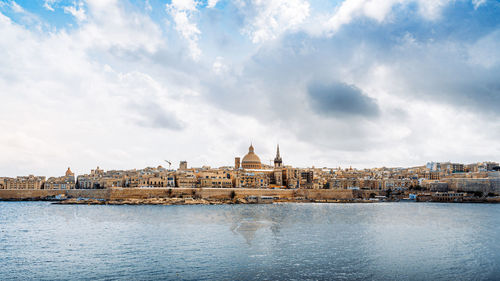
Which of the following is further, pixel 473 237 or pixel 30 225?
pixel 30 225

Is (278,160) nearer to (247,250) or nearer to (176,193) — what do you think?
(176,193)

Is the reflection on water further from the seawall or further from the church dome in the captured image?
the church dome

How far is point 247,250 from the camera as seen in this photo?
73.2 ft

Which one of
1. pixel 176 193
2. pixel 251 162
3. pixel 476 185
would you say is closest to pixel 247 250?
pixel 176 193

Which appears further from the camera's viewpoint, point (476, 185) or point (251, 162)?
point (251, 162)

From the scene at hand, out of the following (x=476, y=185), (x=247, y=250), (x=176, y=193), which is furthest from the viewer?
(x=476, y=185)

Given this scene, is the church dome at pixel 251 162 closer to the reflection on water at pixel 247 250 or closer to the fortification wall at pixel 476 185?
the fortification wall at pixel 476 185

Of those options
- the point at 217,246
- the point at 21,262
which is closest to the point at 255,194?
the point at 217,246

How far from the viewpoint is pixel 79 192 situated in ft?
243

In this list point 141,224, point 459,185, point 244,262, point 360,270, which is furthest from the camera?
point 459,185

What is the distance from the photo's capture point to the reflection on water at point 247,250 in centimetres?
1778

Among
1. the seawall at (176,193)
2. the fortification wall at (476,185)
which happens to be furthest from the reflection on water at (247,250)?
the fortification wall at (476,185)

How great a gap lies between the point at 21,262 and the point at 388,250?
18948 mm

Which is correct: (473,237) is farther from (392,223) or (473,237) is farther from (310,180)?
(310,180)
